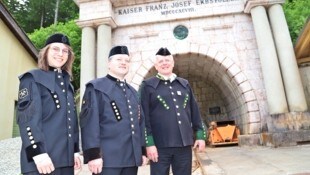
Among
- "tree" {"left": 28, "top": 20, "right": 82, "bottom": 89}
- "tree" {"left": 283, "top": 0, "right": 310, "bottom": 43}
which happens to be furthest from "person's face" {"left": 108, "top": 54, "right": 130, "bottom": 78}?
"tree" {"left": 28, "top": 20, "right": 82, "bottom": 89}

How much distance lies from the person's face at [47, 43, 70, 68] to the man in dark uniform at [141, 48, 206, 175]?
3.20 ft

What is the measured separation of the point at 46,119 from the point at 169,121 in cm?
126

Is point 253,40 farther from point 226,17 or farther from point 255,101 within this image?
point 255,101

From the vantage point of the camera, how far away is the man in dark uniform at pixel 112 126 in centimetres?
223

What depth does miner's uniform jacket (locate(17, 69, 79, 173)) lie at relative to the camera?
77.1 inches

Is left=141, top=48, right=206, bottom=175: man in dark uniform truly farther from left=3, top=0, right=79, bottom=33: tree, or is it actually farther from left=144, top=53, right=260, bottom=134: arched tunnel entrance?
left=3, top=0, right=79, bottom=33: tree

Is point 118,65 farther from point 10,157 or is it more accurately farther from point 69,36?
point 69,36

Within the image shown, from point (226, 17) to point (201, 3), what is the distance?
0.98m

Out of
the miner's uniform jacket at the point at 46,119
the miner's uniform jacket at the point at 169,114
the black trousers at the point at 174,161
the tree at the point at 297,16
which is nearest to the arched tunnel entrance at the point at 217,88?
the tree at the point at 297,16

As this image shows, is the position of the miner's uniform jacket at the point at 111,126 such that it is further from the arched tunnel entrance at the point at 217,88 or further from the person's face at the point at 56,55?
the arched tunnel entrance at the point at 217,88

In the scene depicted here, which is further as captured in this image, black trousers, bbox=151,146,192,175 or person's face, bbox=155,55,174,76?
person's face, bbox=155,55,174,76

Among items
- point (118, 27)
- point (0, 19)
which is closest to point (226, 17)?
point (118, 27)

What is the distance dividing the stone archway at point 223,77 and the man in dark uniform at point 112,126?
609 cm

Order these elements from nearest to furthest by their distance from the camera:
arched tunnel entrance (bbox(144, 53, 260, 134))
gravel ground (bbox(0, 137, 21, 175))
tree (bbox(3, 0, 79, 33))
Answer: gravel ground (bbox(0, 137, 21, 175)), arched tunnel entrance (bbox(144, 53, 260, 134)), tree (bbox(3, 0, 79, 33))
